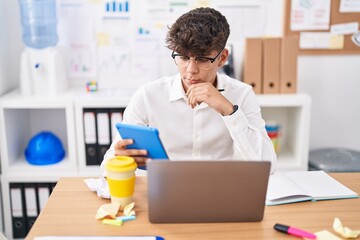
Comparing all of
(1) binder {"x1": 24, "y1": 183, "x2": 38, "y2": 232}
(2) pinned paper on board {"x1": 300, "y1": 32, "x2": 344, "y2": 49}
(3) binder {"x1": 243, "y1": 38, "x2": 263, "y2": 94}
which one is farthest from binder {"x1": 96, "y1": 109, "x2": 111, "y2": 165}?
(2) pinned paper on board {"x1": 300, "y1": 32, "x2": 344, "y2": 49}

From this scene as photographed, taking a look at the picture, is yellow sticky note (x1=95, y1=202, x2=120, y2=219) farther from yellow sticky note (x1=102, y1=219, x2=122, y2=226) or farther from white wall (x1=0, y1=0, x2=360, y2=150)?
white wall (x1=0, y1=0, x2=360, y2=150)

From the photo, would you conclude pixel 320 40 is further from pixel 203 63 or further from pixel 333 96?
pixel 203 63

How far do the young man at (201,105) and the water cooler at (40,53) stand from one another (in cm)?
100

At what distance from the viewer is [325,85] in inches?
121

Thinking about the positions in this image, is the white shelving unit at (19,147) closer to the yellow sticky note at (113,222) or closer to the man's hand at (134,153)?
the man's hand at (134,153)

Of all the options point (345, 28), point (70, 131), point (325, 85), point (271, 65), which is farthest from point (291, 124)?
point (70, 131)

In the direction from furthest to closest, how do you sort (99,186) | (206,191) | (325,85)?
(325,85) < (99,186) < (206,191)

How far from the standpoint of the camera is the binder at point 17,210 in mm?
2756

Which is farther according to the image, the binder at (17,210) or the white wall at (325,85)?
the white wall at (325,85)

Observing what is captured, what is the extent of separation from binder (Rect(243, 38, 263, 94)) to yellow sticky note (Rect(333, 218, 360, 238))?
1507 mm

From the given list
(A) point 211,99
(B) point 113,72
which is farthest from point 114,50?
(A) point 211,99

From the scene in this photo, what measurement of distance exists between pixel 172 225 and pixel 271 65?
1639mm

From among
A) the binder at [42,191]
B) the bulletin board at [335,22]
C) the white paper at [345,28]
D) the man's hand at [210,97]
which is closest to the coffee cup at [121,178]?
the man's hand at [210,97]

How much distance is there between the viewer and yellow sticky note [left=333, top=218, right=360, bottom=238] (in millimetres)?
1276
